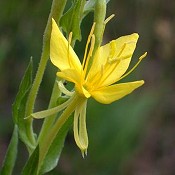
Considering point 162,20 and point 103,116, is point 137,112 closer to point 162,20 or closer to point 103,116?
point 103,116

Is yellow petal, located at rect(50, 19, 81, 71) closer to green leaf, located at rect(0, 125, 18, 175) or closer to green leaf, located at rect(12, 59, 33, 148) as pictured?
green leaf, located at rect(12, 59, 33, 148)

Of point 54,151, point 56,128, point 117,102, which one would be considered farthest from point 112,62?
point 117,102

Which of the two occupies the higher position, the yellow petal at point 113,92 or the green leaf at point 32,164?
the yellow petal at point 113,92

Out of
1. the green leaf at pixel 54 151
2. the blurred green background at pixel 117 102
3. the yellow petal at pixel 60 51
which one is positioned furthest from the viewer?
the blurred green background at pixel 117 102

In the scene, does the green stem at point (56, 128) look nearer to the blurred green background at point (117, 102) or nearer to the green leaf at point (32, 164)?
the green leaf at point (32, 164)

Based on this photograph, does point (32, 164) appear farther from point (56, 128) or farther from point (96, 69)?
point (96, 69)

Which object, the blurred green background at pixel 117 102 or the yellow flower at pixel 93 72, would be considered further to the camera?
the blurred green background at pixel 117 102

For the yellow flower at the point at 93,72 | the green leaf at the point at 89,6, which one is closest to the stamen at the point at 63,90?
the yellow flower at the point at 93,72
